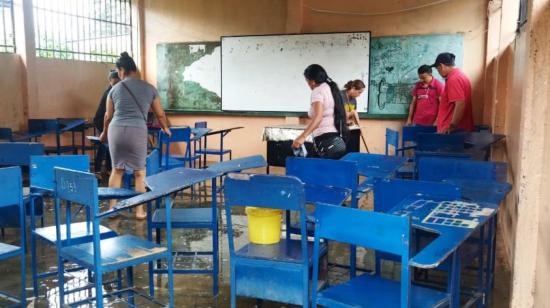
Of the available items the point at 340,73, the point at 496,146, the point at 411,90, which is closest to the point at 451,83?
the point at 496,146

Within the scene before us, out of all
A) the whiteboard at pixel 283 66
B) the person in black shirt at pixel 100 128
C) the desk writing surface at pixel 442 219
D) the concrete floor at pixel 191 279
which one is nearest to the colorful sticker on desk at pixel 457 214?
the desk writing surface at pixel 442 219

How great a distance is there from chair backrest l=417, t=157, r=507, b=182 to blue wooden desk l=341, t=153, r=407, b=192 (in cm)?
19

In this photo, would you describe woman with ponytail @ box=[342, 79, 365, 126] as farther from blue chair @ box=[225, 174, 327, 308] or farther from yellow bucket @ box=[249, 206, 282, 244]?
blue chair @ box=[225, 174, 327, 308]

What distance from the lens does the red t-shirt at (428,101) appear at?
6.00m

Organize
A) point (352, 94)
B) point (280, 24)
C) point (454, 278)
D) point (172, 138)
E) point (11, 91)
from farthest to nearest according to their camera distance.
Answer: point (280, 24) < point (11, 91) < point (352, 94) < point (172, 138) < point (454, 278)

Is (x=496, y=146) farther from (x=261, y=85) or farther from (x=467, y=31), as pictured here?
(x=261, y=85)

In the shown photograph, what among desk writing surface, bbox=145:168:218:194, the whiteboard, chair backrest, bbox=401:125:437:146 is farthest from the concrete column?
the whiteboard

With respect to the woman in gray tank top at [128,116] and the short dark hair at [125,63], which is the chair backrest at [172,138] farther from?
the short dark hair at [125,63]

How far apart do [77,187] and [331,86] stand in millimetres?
2255

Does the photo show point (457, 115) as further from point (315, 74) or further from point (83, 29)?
point (83, 29)

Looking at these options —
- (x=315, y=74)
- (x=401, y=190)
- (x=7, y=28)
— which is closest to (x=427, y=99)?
(x=315, y=74)

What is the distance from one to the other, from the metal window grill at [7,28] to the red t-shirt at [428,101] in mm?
5461

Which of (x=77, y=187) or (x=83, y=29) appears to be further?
(x=83, y=29)

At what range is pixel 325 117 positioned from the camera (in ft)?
13.1
